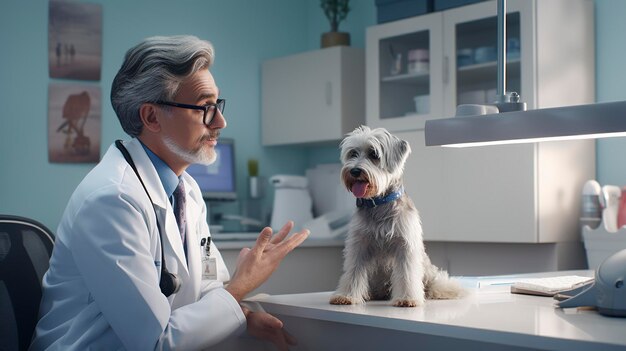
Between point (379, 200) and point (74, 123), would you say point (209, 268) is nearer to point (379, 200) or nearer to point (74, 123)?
point (379, 200)

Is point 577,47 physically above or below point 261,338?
above

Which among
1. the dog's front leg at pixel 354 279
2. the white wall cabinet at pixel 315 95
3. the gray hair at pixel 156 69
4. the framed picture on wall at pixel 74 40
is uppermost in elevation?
the framed picture on wall at pixel 74 40

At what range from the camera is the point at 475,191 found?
3846 millimetres

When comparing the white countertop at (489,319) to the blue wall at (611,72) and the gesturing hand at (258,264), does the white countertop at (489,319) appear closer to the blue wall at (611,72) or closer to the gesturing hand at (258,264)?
the gesturing hand at (258,264)

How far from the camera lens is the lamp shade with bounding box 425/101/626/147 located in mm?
1663

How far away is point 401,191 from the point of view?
1.84m

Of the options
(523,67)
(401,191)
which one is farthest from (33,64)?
(401,191)

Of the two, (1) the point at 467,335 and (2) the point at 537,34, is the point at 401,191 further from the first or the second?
(2) the point at 537,34

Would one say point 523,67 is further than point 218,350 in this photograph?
Yes

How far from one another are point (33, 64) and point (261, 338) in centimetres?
293

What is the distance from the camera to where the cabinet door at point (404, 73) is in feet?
13.1

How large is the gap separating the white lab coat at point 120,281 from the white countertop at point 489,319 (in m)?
0.20

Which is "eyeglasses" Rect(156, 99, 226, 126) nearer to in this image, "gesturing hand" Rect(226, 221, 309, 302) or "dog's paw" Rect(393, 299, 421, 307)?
"gesturing hand" Rect(226, 221, 309, 302)

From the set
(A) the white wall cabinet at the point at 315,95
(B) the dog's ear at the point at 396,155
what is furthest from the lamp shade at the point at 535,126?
(A) the white wall cabinet at the point at 315,95
